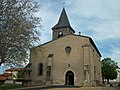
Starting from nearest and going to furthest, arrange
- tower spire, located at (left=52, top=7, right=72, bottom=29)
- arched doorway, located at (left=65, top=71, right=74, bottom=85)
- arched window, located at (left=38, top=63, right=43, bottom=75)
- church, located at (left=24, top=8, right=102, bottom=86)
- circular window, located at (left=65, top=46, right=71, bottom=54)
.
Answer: church, located at (left=24, top=8, right=102, bottom=86)
arched doorway, located at (left=65, top=71, right=74, bottom=85)
circular window, located at (left=65, top=46, right=71, bottom=54)
arched window, located at (left=38, top=63, right=43, bottom=75)
tower spire, located at (left=52, top=7, right=72, bottom=29)

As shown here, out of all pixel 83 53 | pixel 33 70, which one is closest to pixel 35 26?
pixel 83 53

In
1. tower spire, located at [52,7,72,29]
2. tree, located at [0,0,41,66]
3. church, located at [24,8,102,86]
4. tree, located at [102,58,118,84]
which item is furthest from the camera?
tree, located at [102,58,118,84]

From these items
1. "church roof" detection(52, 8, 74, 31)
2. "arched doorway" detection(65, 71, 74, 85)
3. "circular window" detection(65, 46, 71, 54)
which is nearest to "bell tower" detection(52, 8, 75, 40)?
"church roof" detection(52, 8, 74, 31)

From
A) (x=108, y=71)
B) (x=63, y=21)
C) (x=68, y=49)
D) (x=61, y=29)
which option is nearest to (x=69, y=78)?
(x=68, y=49)

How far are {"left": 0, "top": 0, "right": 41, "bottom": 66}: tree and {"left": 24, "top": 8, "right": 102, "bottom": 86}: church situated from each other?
13560 millimetres

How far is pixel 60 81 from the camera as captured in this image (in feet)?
114

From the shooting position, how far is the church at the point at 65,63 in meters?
33.7

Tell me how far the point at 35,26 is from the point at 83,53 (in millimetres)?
15641

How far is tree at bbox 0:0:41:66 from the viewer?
57.8 feet

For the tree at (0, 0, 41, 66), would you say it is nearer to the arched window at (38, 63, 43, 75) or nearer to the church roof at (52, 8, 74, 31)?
the arched window at (38, 63, 43, 75)

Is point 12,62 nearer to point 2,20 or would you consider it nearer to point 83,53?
point 2,20

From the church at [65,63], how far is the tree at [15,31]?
13560 mm

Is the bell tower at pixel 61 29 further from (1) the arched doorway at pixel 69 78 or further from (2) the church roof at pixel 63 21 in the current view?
(1) the arched doorway at pixel 69 78

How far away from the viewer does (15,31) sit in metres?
17.9
